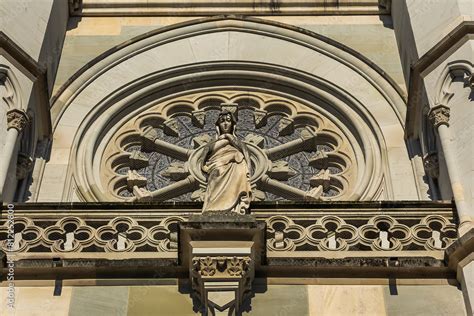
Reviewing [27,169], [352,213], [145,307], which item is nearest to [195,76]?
[27,169]

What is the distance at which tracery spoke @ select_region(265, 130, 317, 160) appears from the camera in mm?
14375

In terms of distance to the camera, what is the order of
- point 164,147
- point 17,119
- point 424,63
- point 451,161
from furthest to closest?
1. point 164,147
2. point 424,63
3. point 17,119
4. point 451,161

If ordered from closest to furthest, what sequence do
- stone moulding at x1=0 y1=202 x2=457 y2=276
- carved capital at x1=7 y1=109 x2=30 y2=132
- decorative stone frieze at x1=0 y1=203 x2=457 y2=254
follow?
stone moulding at x1=0 y1=202 x2=457 y2=276, decorative stone frieze at x1=0 y1=203 x2=457 y2=254, carved capital at x1=7 y1=109 x2=30 y2=132

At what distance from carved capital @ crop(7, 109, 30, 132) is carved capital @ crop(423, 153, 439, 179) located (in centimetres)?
479

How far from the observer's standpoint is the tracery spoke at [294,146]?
14.4 metres

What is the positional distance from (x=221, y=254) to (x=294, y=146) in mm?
5059

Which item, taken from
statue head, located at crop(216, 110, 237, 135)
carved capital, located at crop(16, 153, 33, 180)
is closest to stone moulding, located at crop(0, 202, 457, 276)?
statue head, located at crop(216, 110, 237, 135)

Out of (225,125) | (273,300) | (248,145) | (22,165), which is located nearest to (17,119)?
(22,165)

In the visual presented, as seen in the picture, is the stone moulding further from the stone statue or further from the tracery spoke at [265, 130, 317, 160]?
the tracery spoke at [265, 130, 317, 160]

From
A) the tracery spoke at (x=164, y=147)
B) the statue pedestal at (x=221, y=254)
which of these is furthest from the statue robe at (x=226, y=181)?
the tracery spoke at (x=164, y=147)

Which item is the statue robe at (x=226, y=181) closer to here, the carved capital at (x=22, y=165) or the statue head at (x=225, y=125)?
the statue head at (x=225, y=125)

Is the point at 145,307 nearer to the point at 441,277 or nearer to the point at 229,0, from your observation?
the point at 441,277

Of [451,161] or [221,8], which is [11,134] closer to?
[451,161]

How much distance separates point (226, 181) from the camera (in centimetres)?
1036
